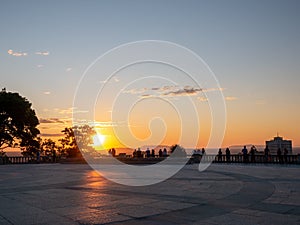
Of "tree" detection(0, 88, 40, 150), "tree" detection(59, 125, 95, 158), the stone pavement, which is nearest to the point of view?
the stone pavement

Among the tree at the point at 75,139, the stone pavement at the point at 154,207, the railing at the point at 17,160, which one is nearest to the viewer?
the stone pavement at the point at 154,207

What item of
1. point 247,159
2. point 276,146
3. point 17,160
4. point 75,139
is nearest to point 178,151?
point 247,159

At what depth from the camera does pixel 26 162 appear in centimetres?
4850

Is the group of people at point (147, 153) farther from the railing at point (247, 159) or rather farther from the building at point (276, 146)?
the building at point (276, 146)

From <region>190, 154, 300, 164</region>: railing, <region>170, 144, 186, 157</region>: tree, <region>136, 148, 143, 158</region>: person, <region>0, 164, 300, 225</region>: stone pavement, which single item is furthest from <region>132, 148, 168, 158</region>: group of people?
<region>0, 164, 300, 225</region>: stone pavement

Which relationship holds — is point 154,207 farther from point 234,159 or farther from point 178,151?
point 178,151

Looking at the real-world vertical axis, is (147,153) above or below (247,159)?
above

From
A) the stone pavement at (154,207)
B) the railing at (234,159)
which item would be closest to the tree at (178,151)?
the railing at (234,159)

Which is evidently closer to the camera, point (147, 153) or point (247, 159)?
point (247, 159)

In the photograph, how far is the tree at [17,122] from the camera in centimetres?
5484

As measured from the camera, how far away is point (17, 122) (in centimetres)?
5597

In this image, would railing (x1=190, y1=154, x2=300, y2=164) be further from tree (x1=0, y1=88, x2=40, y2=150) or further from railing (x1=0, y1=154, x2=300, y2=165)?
tree (x1=0, y1=88, x2=40, y2=150)

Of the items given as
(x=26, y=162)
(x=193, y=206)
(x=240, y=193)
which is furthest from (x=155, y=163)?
(x=193, y=206)

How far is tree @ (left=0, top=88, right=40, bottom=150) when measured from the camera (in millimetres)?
54844
